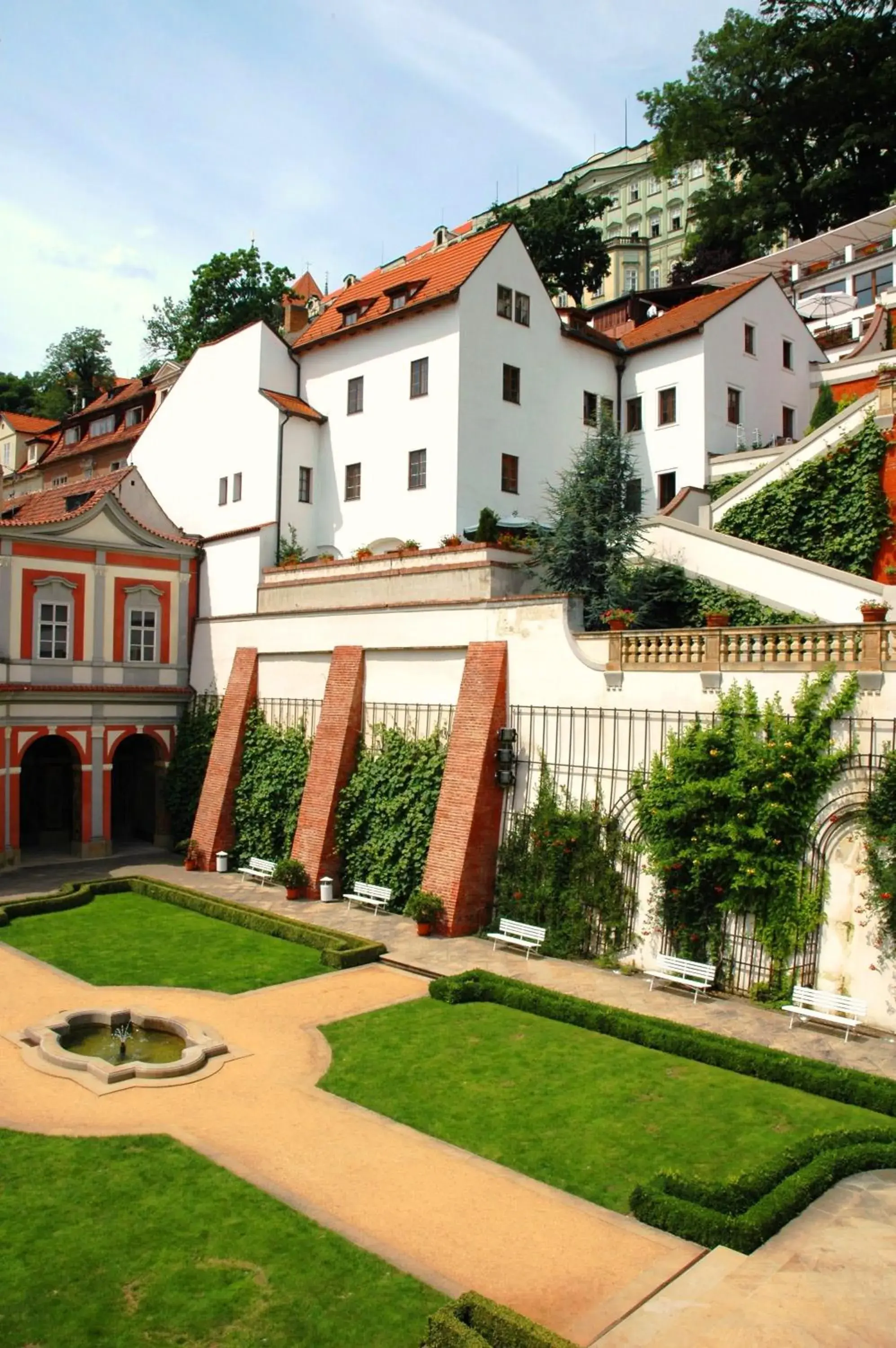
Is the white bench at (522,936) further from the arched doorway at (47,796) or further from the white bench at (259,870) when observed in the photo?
the arched doorway at (47,796)

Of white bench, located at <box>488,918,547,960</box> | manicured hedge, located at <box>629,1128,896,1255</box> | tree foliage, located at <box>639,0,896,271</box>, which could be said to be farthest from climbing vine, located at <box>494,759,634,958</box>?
tree foliage, located at <box>639,0,896,271</box>

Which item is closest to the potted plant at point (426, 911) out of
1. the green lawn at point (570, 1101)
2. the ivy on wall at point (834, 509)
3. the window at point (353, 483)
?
the green lawn at point (570, 1101)

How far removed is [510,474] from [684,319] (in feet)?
30.3

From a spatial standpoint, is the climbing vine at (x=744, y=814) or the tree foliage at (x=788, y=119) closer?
the climbing vine at (x=744, y=814)

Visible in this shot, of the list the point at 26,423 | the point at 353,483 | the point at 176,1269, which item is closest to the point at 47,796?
the point at 353,483

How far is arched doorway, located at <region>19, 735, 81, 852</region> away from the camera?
2973 centimetres

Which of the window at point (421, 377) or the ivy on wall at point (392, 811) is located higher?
the window at point (421, 377)

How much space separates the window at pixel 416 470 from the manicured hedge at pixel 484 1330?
24710 mm

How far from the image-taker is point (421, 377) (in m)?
30.4

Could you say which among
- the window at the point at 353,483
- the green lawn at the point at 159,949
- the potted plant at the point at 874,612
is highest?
A: the window at the point at 353,483

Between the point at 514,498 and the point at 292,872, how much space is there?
46.2ft

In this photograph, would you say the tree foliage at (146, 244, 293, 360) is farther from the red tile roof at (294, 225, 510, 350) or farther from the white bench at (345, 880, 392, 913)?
the white bench at (345, 880, 392, 913)

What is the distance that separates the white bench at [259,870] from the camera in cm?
2398

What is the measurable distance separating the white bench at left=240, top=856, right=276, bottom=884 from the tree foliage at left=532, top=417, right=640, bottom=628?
9.43 m
